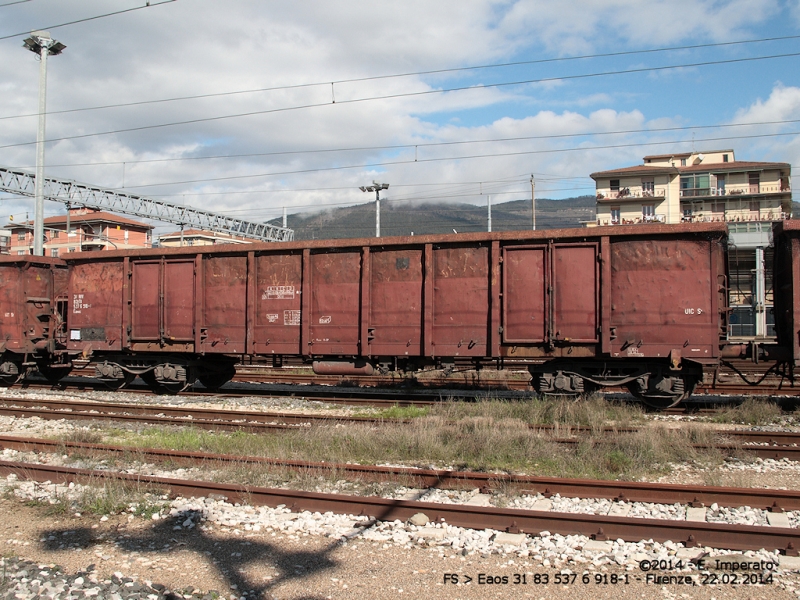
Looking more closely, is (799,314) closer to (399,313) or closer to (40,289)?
(399,313)

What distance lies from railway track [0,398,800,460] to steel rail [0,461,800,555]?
2.96 metres

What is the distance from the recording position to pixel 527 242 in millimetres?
11266

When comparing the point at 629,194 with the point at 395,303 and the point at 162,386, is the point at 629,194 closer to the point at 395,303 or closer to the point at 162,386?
the point at 395,303

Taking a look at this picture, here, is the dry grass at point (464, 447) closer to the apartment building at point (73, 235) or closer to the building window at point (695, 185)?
the apartment building at point (73, 235)

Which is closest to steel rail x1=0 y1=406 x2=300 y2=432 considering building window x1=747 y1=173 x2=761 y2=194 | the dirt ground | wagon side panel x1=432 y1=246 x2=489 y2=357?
wagon side panel x1=432 y1=246 x2=489 y2=357

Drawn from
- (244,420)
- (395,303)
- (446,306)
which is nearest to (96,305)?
(244,420)

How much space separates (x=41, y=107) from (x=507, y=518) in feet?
72.7

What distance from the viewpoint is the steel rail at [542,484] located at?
19.2 ft

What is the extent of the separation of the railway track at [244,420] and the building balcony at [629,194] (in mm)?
59306

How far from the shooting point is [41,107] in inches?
807

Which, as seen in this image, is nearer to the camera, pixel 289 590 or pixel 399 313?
pixel 289 590

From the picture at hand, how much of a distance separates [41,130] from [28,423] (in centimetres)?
1367

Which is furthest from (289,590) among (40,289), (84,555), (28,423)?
(40,289)

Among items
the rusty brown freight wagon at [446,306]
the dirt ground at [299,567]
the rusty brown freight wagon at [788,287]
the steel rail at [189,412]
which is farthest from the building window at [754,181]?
the dirt ground at [299,567]
